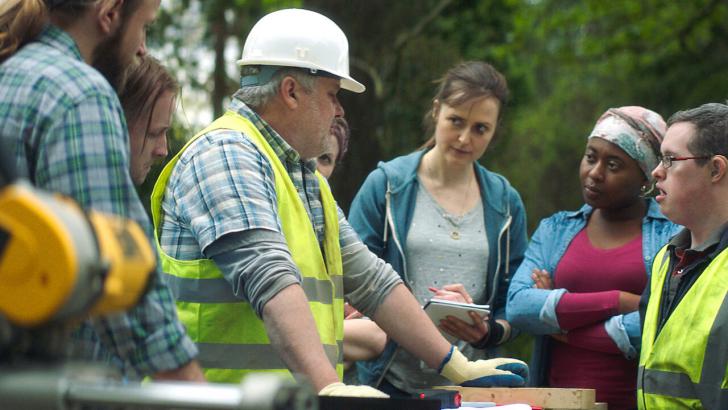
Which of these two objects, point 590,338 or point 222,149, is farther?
point 590,338

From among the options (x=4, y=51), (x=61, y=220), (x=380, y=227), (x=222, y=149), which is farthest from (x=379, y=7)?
(x=61, y=220)

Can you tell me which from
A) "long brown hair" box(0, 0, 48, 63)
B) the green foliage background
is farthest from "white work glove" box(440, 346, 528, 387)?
the green foliage background

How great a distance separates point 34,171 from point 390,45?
954 centimetres

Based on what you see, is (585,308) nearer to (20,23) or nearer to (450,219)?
(450,219)

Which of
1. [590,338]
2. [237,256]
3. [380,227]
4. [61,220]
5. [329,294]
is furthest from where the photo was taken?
[380,227]

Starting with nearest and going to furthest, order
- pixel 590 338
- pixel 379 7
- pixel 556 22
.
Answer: pixel 590 338
pixel 379 7
pixel 556 22

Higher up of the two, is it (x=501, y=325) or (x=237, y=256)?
(x=237, y=256)

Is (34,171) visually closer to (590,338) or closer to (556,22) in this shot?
(590,338)

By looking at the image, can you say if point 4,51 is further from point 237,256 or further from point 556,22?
point 556,22

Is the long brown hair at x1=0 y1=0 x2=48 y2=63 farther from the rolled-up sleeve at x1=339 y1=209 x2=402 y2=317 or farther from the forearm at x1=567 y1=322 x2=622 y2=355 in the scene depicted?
the forearm at x1=567 y1=322 x2=622 y2=355

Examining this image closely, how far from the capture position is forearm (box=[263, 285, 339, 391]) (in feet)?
10.7

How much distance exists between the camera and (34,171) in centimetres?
253

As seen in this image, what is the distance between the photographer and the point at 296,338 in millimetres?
3258

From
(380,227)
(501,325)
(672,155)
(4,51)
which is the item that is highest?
(4,51)
